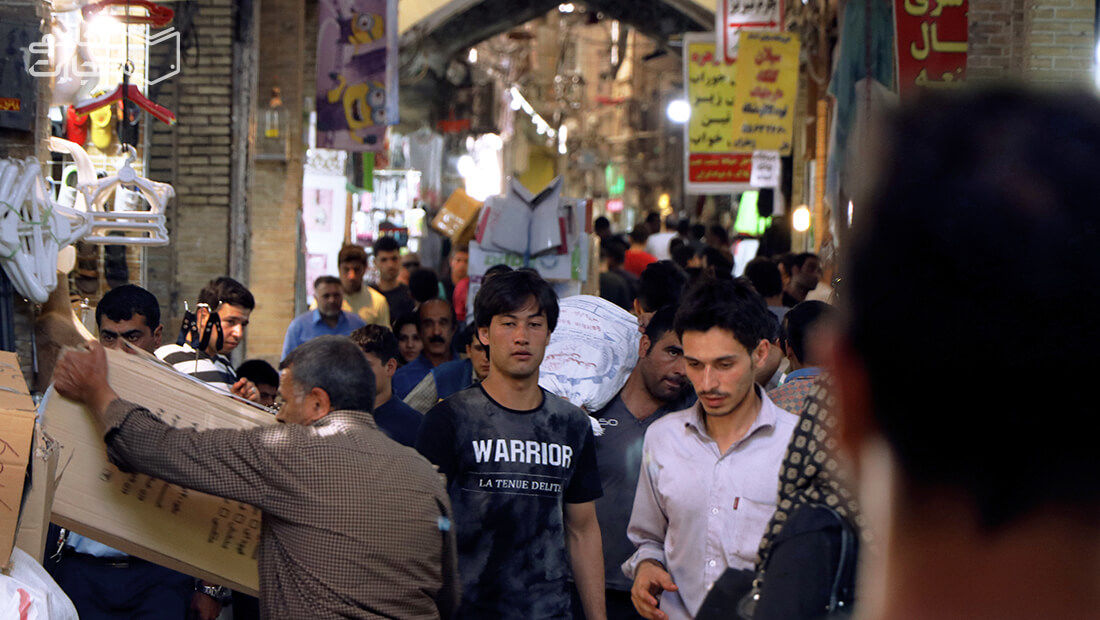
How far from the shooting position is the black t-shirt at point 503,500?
13.5 ft

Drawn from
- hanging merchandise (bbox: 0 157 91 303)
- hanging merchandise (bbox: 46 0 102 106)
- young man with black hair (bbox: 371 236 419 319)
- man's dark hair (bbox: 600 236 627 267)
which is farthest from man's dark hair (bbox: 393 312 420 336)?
man's dark hair (bbox: 600 236 627 267)

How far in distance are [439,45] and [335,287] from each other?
17.6 metres

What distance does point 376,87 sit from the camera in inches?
557

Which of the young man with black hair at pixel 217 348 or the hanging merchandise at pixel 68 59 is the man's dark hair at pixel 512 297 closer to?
the young man with black hair at pixel 217 348

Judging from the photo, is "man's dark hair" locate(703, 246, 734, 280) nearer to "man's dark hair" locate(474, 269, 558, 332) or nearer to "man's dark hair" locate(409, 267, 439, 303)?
"man's dark hair" locate(409, 267, 439, 303)

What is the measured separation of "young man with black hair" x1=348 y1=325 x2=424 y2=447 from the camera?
17.8ft

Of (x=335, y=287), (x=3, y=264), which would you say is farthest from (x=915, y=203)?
(x=335, y=287)

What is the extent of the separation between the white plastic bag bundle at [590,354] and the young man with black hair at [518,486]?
2.14 ft

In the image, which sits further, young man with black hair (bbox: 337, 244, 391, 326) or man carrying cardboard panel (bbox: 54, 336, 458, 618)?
young man with black hair (bbox: 337, 244, 391, 326)

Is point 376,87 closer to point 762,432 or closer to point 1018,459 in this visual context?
point 762,432

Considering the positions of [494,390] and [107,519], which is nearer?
[107,519]

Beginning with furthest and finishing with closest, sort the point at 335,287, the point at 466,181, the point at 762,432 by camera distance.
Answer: the point at 466,181 < the point at 335,287 < the point at 762,432

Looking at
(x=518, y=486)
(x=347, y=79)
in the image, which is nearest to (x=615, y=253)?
(x=347, y=79)

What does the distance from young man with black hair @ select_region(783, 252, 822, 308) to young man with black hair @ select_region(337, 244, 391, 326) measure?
3387 millimetres
